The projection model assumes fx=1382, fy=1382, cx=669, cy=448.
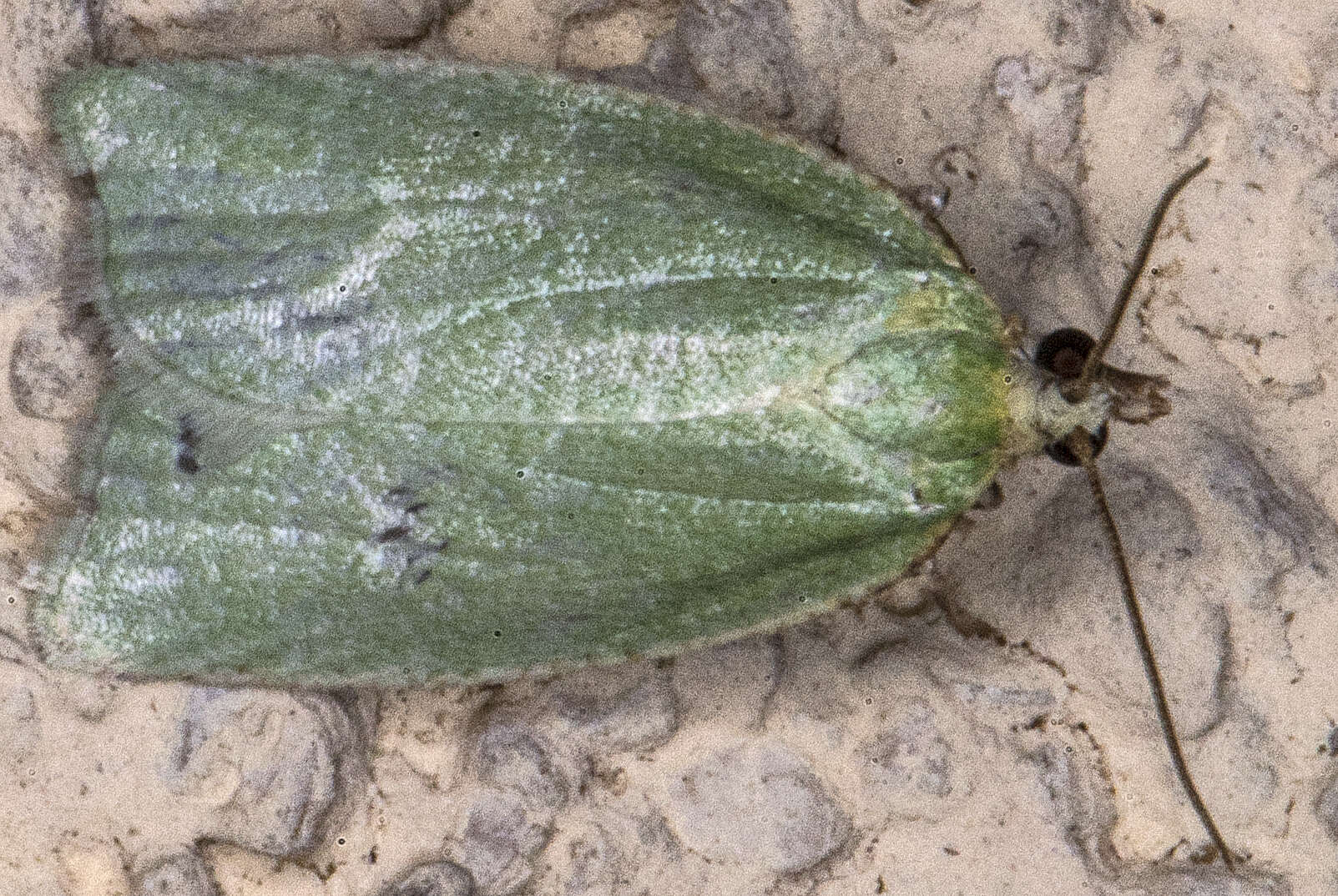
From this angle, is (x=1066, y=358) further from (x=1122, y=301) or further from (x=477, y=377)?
(x=477, y=377)

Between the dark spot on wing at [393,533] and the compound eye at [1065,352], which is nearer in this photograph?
the dark spot on wing at [393,533]

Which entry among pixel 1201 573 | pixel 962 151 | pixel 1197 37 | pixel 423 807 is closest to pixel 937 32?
pixel 962 151

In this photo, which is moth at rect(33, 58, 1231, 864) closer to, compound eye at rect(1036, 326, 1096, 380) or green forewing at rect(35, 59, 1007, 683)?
green forewing at rect(35, 59, 1007, 683)

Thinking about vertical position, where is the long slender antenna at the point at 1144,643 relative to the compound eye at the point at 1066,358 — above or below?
below

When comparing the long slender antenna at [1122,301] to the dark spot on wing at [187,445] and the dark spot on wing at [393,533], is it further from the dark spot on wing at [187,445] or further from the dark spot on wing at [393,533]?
the dark spot on wing at [187,445]

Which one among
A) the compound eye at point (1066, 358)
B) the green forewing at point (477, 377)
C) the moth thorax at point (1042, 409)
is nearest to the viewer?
→ the green forewing at point (477, 377)

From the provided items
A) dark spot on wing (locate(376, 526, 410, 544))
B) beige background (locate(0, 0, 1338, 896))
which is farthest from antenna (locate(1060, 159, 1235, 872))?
dark spot on wing (locate(376, 526, 410, 544))

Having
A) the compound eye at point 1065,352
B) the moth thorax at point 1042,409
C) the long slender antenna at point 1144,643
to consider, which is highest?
the compound eye at point 1065,352

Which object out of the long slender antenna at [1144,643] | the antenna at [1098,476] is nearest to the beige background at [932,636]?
the long slender antenna at [1144,643]

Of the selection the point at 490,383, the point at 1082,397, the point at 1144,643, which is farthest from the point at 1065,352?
the point at 490,383
